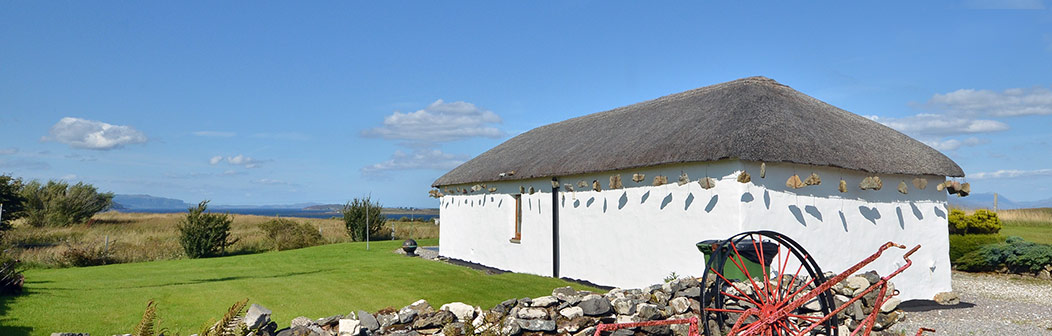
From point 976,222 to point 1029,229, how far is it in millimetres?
11463

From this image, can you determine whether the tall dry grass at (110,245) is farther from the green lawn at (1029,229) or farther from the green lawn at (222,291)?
the green lawn at (1029,229)

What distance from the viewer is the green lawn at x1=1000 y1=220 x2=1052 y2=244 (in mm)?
22781

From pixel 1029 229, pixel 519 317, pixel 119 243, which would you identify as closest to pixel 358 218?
pixel 119 243

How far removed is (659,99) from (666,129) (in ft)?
11.6

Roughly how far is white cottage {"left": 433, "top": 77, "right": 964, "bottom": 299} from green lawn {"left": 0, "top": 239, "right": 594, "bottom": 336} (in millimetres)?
1518

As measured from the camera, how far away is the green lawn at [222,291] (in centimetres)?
828

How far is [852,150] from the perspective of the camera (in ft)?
34.2

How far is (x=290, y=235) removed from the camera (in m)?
23.7

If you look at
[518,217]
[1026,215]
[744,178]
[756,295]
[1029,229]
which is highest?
[744,178]

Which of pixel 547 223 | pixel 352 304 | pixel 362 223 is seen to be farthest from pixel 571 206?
pixel 362 223

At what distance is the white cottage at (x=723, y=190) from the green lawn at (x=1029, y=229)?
15069 mm

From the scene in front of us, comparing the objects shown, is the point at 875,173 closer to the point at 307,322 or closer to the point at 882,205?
the point at 882,205

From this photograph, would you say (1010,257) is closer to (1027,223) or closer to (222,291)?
(1027,223)

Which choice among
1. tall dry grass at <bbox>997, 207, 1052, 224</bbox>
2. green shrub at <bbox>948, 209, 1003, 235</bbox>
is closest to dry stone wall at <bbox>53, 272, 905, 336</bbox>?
green shrub at <bbox>948, 209, 1003, 235</bbox>
